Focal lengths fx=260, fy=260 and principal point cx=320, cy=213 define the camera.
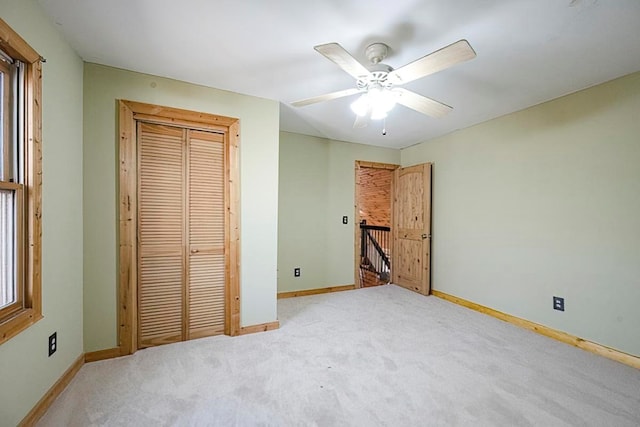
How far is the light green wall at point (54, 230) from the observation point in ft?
4.57

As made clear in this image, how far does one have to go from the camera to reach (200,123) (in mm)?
2531

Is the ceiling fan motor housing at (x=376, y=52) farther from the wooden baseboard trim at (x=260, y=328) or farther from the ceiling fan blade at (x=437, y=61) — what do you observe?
the wooden baseboard trim at (x=260, y=328)

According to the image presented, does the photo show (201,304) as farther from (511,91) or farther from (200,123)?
(511,91)

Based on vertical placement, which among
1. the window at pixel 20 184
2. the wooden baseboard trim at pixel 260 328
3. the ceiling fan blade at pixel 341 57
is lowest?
the wooden baseboard trim at pixel 260 328

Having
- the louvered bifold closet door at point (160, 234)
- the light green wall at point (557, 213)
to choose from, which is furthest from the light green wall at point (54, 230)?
the light green wall at point (557, 213)

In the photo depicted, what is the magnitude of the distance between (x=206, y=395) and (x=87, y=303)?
1.28m

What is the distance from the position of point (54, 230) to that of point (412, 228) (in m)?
4.26

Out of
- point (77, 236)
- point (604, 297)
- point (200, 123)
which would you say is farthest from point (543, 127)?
point (77, 236)

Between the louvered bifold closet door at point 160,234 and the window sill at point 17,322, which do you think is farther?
the louvered bifold closet door at point 160,234

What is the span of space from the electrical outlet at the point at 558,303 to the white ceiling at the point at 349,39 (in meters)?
2.07

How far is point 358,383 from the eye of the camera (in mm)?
1912

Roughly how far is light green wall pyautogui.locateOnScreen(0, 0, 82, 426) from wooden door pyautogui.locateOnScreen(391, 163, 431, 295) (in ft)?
13.5

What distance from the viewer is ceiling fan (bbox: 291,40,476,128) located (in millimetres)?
1416

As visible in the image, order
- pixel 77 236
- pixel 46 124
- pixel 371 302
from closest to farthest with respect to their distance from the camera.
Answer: pixel 46 124, pixel 77 236, pixel 371 302
